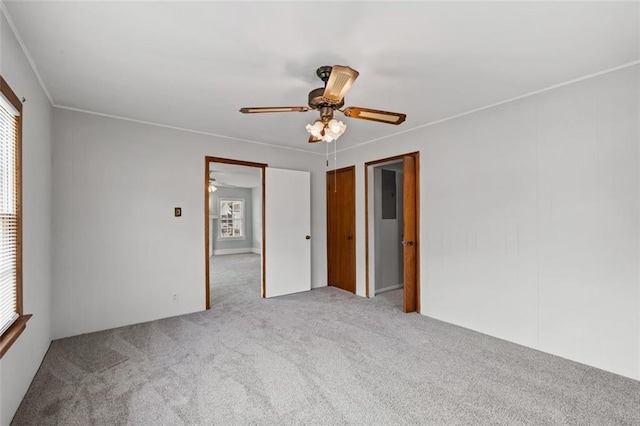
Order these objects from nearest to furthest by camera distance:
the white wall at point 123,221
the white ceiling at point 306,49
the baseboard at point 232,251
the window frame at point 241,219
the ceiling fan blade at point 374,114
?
the white ceiling at point 306,49 → the ceiling fan blade at point 374,114 → the white wall at point 123,221 → the baseboard at point 232,251 → the window frame at point 241,219

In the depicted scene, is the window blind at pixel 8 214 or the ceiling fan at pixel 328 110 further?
the ceiling fan at pixel 328 110

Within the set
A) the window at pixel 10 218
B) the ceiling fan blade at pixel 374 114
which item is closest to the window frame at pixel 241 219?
the window at pixel 10 218

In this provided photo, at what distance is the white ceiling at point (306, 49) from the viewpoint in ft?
5.54

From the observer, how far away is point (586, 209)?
251 centimetres

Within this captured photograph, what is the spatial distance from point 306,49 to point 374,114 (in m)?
0.71

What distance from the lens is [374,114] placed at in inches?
92.8

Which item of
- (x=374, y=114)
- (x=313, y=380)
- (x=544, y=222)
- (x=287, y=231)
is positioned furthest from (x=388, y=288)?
(x=374, y=114)

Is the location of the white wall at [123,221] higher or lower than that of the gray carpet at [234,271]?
higher

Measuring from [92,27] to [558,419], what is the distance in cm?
379

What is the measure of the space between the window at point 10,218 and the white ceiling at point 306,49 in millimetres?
532

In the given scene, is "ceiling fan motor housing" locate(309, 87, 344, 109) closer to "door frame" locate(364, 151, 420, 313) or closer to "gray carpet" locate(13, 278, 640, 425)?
"door frame" locate(364, 151, 420, 313)

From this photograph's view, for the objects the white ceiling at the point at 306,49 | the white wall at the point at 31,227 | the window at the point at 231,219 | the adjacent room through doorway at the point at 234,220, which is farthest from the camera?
the window at the point at 231,219

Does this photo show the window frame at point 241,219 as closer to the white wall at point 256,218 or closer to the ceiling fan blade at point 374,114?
the white wall at point 256,218

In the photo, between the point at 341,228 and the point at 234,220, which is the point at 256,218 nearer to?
the point at 234,220
